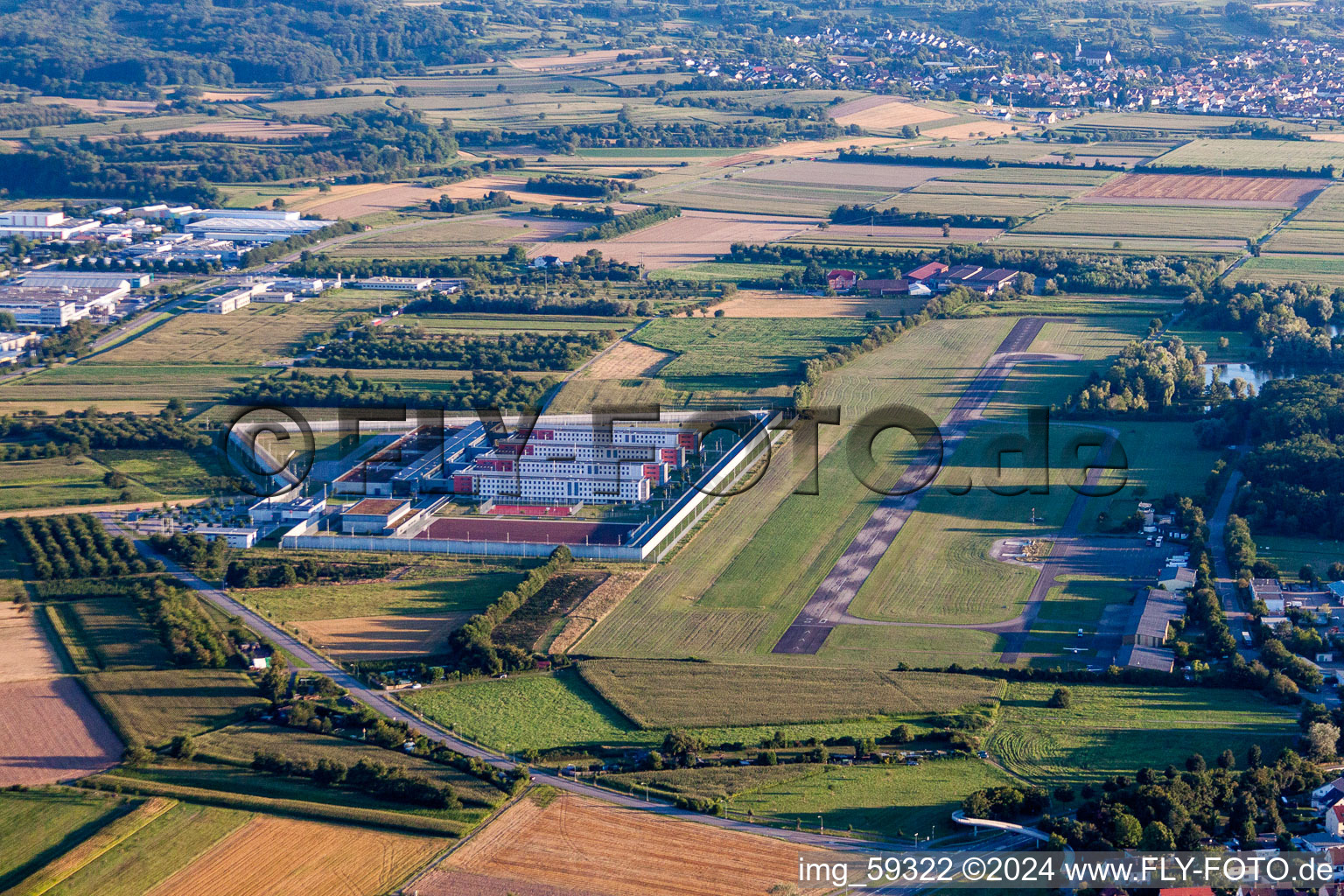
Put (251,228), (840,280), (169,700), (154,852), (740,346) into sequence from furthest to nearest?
(251,228) → (840,280) → (740,346) → (169,700) → (154,852)

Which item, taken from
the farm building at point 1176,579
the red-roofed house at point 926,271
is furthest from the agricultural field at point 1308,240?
the farm building at point 1176,579

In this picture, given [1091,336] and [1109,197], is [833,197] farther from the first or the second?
[1091,336]

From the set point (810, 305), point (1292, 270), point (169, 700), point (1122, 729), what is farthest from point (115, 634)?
point (1292, 270)

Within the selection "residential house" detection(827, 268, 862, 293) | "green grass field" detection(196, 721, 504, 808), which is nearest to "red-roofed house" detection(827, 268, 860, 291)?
"residential house" detection(827, 268, 862, 293)

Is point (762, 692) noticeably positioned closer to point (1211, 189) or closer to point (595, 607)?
point (595, 607)

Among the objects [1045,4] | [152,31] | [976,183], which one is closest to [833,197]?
[976,183]

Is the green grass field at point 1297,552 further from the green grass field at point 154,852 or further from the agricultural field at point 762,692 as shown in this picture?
the green grass field at point 154,852
